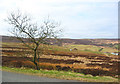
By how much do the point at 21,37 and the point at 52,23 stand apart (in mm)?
3703

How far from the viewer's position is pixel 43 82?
805cm

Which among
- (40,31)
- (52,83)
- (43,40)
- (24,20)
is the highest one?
(24,20)

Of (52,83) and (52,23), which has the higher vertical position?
(52,23)

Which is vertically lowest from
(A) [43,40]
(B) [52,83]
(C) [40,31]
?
(B) [52,83]

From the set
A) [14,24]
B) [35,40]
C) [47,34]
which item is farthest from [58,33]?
[14,24]

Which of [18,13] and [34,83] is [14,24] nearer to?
[18,13]

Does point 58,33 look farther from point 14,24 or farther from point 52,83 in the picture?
point 52,83

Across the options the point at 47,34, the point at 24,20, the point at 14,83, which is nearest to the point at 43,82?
the point at 14,83

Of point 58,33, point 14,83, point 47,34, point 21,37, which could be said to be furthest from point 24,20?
point 14,83

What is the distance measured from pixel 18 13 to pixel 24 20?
94cm

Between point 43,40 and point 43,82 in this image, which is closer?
point 43,82

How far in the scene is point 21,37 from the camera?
1475cm

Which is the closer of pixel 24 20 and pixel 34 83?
pixel 34 83

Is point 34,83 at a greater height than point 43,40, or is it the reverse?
point 43,40
